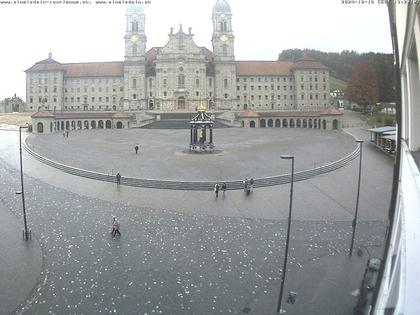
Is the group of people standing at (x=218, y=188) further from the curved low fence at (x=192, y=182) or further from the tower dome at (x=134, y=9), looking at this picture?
the tower dome at (x=134, y=9)

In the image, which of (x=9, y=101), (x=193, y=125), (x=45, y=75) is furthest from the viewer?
(x=9, y=101)

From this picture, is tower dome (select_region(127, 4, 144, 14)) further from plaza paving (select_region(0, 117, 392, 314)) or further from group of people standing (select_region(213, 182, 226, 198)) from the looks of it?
group of people standing (select_region(213, 182, 226, 198))

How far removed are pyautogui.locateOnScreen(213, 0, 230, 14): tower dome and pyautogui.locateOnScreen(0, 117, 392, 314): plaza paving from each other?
84126 millimetres

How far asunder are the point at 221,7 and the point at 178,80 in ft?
82.9

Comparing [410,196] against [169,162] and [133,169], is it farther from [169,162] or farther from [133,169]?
[169,162]

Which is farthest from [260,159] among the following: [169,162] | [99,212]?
[99,212]

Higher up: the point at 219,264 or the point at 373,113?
the point at 373,113

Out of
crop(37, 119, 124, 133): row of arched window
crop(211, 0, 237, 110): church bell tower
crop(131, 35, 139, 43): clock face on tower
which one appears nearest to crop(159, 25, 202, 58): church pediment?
crop(211, 0, 237, 110): church bell tower

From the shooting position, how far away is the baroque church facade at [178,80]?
96.8 metres

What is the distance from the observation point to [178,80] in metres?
96.9

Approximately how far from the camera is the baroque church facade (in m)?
96.8

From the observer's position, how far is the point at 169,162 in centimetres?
3759

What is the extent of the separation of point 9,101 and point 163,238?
366ft

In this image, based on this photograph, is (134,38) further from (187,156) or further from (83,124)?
(187,156)
